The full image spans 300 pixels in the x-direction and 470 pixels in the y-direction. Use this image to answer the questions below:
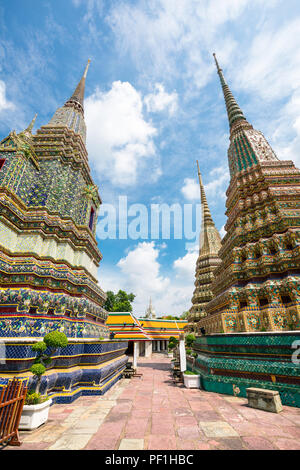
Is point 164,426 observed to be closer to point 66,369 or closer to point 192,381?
point 66,369

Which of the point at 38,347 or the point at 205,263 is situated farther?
the point at 205,263

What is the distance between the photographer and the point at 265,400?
18.7 ft

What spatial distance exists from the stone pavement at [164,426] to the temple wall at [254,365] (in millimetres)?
600

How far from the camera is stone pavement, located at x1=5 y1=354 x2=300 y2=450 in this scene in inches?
151

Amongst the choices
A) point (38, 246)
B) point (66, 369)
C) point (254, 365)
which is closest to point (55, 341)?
point (66, 369)

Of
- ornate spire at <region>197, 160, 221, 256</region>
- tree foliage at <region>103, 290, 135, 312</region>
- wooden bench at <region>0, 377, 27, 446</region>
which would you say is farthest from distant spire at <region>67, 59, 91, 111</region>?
tree foliage at <region>103, 290, 135, 312</region>

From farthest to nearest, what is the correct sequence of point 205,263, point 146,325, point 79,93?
point 146,325, point 205,263, point 79,93

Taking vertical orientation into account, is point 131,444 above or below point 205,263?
below

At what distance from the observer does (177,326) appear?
3281 cm

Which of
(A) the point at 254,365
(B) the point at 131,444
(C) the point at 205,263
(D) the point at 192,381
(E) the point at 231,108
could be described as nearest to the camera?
(B) the point at 131,444

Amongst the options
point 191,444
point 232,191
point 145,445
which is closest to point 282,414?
point 191,444

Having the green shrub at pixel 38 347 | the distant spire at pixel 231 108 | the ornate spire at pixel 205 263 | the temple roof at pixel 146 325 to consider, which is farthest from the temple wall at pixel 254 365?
the distant spire at pixel 231 108

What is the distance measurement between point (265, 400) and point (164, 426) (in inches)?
118

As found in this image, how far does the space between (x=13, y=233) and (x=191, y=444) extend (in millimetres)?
9033
